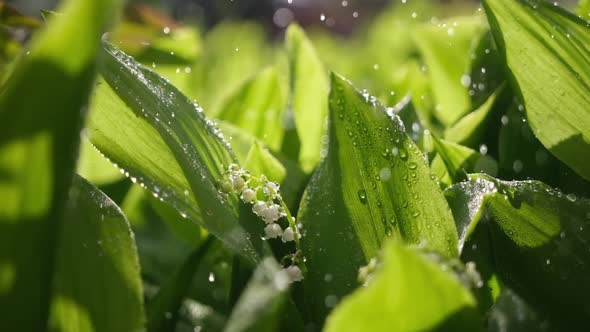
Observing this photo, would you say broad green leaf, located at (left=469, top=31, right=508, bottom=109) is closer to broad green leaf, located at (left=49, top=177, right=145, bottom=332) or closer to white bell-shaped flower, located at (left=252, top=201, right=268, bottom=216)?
white bell-shaped flower, located at (left=252, top=201, right=268, bottom=216)

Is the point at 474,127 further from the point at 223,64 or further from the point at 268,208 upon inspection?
the point at 223,64

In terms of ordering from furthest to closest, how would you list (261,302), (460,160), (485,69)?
(485,69)
(460,160)
(261,302)

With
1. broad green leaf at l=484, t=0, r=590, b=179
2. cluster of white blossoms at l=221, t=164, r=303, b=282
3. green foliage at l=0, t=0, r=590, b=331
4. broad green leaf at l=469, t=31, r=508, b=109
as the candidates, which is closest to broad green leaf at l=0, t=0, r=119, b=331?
green foliage at l=0, t=0, r=590, b=331

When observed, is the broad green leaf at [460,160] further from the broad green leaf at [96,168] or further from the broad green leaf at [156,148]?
the broad green leaf at [96,168]

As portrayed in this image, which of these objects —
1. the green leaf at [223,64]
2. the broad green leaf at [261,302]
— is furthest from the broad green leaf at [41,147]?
the green leaf at [223,64]

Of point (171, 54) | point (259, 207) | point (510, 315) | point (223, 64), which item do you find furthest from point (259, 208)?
point (223, 64)

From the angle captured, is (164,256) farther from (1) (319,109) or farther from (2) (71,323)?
(2) (71,323)

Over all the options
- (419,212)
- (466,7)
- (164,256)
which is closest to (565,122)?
(419,212)
